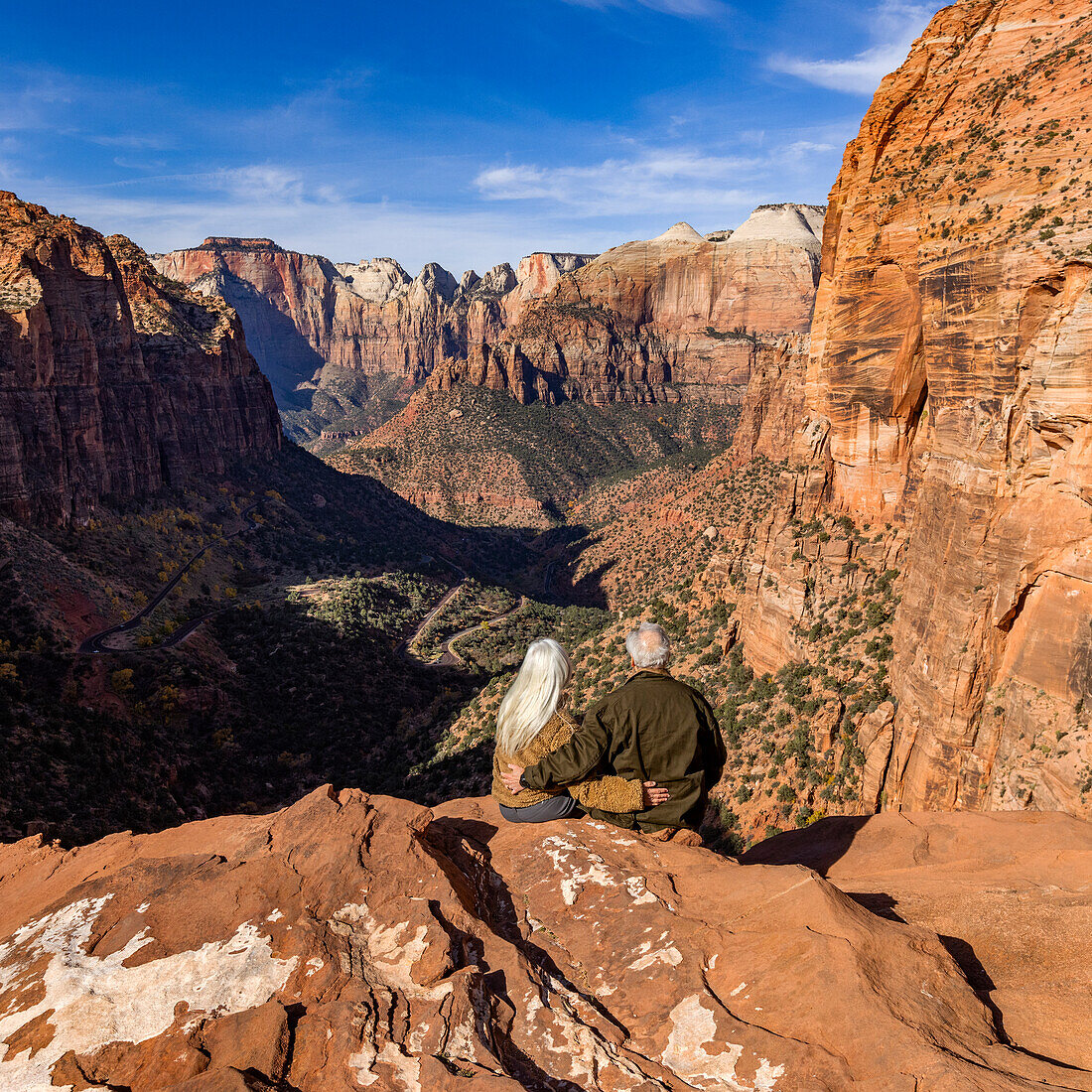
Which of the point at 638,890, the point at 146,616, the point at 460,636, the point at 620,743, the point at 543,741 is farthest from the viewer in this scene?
the point at 460,636

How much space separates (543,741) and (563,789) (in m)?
1.42

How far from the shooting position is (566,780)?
9102 mm

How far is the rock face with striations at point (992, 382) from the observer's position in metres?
18.1

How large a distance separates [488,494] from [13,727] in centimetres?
9352

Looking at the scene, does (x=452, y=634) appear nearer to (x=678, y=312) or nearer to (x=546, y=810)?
(x=546, y=810)

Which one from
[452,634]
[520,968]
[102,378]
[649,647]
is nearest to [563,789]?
[649,647]

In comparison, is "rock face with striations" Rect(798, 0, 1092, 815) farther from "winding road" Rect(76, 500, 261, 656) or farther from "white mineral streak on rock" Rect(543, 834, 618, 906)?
"winding road" Rect(76, 500, 261, 656)

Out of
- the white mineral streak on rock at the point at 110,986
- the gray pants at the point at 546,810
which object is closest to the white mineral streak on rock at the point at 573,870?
the gray pants at the point at 546,810

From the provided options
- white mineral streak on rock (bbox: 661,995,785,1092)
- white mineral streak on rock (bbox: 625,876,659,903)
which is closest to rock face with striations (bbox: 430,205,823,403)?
white mineral streak on rock (bbox: 625,876,659,903)

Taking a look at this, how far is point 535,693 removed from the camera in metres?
8.80

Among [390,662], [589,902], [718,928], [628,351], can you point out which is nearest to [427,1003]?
[589,902]

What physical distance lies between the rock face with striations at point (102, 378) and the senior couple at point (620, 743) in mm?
57673

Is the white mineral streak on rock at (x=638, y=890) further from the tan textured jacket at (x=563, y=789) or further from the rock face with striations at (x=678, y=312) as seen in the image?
the rock face with striations at (x=678, y=312)

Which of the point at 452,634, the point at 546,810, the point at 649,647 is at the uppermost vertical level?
the point at 649,647
